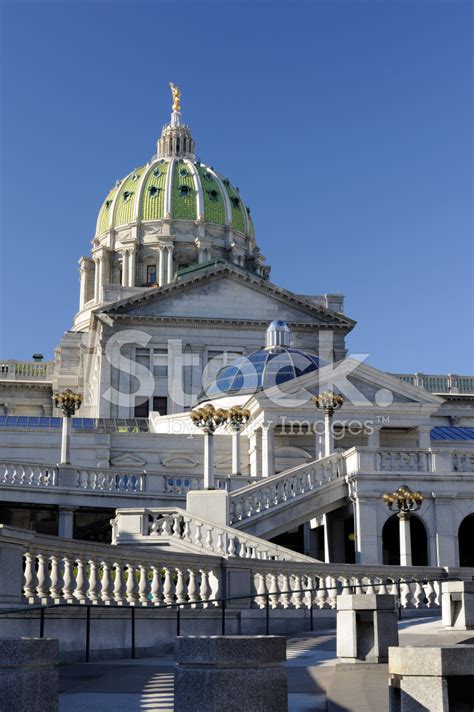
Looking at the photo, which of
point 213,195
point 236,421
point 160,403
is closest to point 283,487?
point 236,421

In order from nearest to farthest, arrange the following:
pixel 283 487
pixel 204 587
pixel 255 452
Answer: pixel 204 587 < pixel 283 487 < pixel 255 452

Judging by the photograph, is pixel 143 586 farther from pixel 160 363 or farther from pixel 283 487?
pixel 160 363

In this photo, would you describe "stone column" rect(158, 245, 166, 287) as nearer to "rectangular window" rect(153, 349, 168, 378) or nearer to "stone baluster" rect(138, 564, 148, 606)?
"rectangular window" rect(153, 349, 168, 378)

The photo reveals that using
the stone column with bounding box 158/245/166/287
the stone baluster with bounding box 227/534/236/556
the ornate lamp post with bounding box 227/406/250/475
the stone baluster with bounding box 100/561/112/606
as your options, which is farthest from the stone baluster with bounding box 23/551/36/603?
the stone column with bounding box 158/245/166/287

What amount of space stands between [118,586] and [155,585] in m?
0.97

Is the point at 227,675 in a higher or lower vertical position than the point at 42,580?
lower

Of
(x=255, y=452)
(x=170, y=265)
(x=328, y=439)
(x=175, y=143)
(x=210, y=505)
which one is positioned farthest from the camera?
(x=175, y=143)

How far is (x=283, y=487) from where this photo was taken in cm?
3656

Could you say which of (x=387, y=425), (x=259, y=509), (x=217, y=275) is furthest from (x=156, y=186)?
(x=259, y=509)

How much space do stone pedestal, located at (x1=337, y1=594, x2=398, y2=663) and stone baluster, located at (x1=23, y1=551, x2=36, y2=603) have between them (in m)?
5.23

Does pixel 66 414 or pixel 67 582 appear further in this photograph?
pixel 66 414

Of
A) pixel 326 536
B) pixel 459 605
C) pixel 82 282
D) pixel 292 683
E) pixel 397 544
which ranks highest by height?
pixel 82 282

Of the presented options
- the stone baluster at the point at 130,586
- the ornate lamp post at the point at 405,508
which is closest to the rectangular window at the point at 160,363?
the ornate lamp post at the point at 405,508

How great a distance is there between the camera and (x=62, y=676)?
16.2 m
